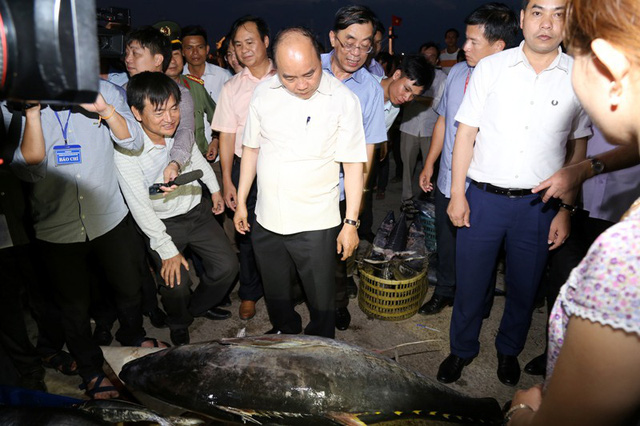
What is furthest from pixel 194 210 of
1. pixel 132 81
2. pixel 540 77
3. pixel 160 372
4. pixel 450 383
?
pixel 540 77

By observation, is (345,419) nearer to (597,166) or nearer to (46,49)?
(46,49)

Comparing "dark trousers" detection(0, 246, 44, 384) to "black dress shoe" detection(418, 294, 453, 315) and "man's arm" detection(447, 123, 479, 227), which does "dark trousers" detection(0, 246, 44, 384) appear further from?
"black dress shoe" detection(418, 294, 453, 315)

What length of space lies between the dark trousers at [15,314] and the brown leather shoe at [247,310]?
4.92 ft

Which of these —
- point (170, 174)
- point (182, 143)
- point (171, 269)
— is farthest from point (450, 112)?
point (171, 269)

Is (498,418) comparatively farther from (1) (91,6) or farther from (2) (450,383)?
(1) (91,6)

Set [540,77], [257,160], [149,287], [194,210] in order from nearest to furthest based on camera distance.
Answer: [540,77] → [257,160] → [194,210] → [149,287]

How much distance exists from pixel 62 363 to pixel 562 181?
3.52 meters

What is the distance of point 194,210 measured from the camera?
3283mm

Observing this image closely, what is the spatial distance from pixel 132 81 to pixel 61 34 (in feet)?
8.00

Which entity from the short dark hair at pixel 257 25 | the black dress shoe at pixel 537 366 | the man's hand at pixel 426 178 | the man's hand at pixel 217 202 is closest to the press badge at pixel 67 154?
the man's hand at pixel 217 202

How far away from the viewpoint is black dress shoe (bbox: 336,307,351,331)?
360 centimetres

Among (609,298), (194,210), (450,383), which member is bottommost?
(450,383)

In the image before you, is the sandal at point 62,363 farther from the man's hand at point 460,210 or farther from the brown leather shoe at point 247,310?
the man's hand at point 460,210

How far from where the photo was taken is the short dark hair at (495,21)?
3.36m
